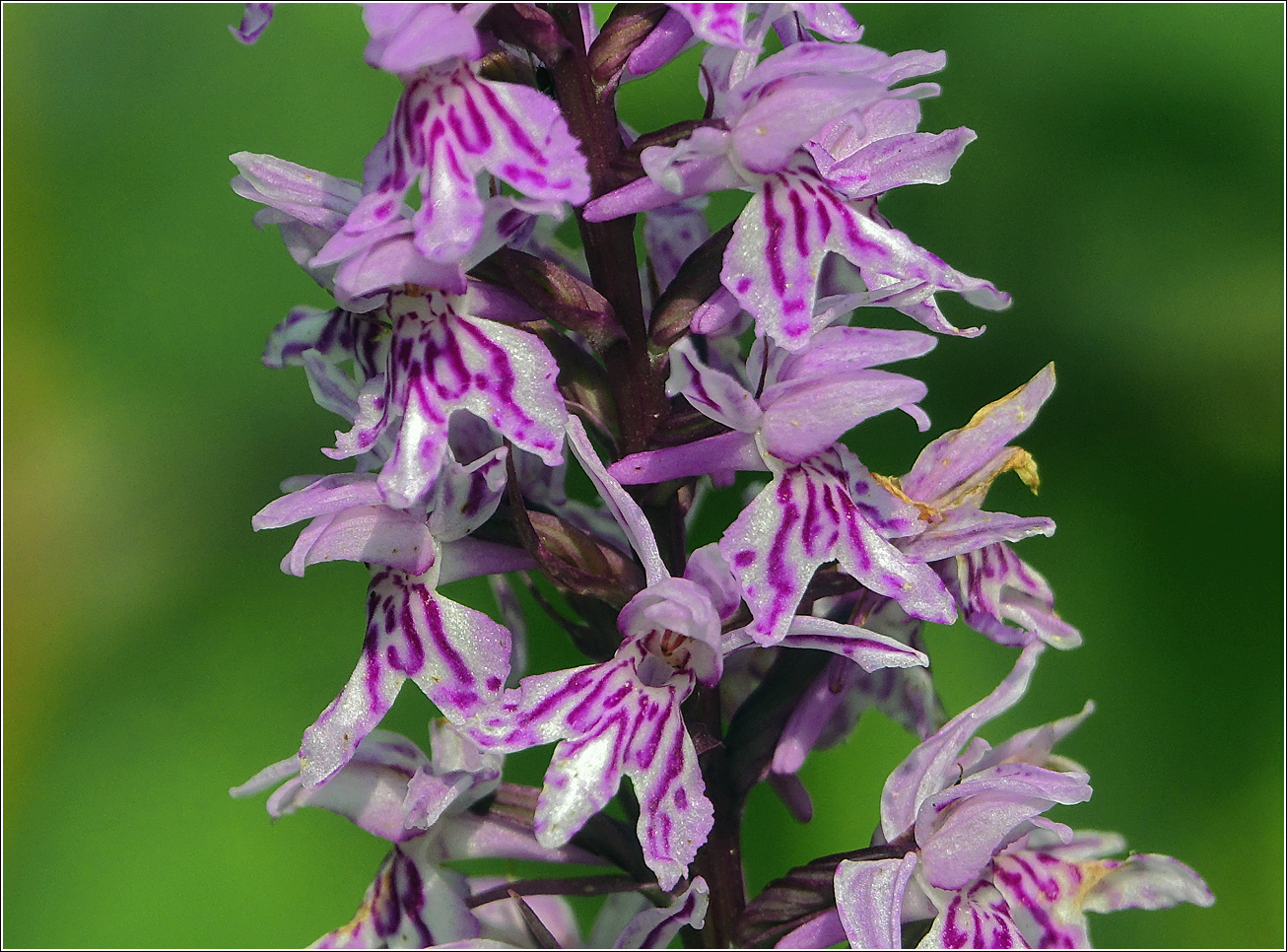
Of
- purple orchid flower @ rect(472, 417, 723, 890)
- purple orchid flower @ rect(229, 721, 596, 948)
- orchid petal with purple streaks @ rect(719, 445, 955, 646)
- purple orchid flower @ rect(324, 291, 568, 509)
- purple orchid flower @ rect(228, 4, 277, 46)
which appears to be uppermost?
purple orchid flower @ rect(228, 4, 277, 46)

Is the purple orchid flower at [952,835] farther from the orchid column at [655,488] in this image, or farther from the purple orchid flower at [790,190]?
the purple orchid flower at [790,190]

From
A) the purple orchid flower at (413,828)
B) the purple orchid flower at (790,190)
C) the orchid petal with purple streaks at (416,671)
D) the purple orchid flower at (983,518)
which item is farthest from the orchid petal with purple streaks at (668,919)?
the purple orchid flower at (790,190)

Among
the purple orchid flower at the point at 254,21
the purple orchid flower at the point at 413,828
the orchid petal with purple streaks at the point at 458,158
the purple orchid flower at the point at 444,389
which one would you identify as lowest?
the purple orchid flower at the point at 413,828

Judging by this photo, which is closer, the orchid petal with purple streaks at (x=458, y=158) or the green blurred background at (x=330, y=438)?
the orchid petal with purple streaks at (x=458, y=158)

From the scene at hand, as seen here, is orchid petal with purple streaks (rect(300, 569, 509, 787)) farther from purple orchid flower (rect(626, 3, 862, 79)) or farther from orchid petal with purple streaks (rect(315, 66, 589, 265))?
purple orchid flower (rect(626, 3, 862, 79))

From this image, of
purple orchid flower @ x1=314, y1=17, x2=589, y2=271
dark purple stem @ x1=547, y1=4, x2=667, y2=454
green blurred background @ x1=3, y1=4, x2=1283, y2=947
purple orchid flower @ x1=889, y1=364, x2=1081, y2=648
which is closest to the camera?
purple orchid flower @ x1=314, y1=17, x2=589, y2=271

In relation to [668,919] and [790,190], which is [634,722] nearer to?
[668,919]

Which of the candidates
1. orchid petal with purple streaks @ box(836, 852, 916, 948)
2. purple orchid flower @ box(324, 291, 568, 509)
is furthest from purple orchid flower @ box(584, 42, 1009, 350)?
orchid petal with purple streaks @ box(836, 852, 916, 948)
